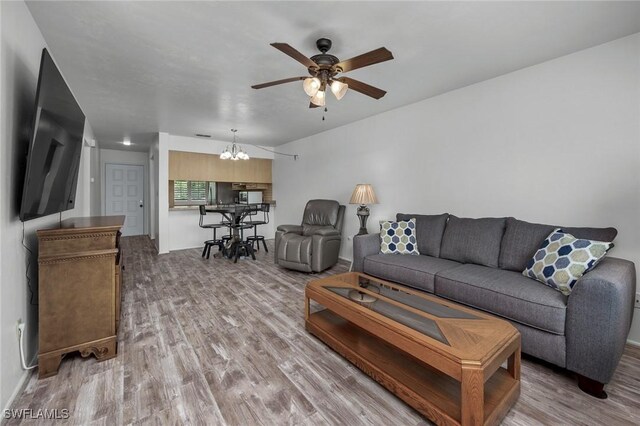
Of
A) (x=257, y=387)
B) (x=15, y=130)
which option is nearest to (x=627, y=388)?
(x=257, y=387)

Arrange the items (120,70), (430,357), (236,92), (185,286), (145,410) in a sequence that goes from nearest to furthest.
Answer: (430,357), (145,410), (120,70), (236,92), (185,286)

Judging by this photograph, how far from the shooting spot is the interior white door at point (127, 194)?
6.93 meters

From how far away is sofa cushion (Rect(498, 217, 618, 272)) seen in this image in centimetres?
224

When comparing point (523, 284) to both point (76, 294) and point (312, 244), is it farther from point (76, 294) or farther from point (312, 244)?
point (76, 294)

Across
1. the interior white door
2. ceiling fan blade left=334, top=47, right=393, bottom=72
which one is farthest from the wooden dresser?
the interior white door

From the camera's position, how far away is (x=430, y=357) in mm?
1309

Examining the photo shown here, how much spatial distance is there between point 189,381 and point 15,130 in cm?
181

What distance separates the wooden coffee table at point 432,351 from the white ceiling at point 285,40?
6.48 feet

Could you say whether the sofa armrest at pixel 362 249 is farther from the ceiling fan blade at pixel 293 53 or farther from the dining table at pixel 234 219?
the dining table at pixel 234 219

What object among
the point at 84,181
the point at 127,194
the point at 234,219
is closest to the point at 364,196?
the point at 234,219

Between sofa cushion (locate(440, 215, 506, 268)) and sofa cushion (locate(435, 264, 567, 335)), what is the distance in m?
0.16

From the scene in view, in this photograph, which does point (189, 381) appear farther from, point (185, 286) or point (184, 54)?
point (184, 54)

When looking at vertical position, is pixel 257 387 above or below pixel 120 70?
below

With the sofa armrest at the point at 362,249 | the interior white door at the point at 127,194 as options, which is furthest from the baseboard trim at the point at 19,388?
the interior white door at the point at 127,194
